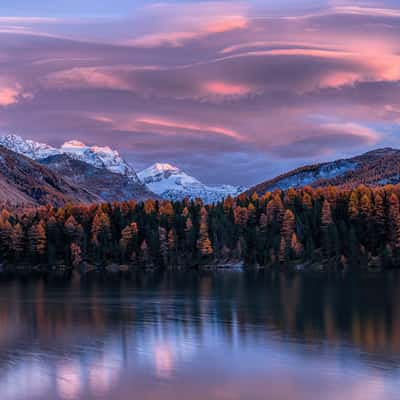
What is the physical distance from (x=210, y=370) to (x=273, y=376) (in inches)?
197

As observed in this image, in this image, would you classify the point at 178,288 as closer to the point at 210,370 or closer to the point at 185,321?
the point at 185,321

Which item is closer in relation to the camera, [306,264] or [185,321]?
[185,321]

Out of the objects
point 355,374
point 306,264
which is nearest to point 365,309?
point 355,374

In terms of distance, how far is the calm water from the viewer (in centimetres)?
4534

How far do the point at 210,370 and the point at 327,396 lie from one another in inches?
433

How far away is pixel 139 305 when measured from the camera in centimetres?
10000

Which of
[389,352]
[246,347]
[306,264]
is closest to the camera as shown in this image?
[389,352]

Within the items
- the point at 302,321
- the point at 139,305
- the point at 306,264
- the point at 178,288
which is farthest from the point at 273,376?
the point at 306,264

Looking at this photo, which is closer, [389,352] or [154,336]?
[389,352]

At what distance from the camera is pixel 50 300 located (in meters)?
110

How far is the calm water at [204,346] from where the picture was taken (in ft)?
149

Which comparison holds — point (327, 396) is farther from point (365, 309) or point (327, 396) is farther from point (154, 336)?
point (365, 309)

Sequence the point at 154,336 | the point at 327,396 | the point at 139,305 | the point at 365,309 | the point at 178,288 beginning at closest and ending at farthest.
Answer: the point at 327,396
the point at 154,336
the point at 365,309
the point at 139,305
the point at 178,288

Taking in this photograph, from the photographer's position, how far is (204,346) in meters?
61.7
